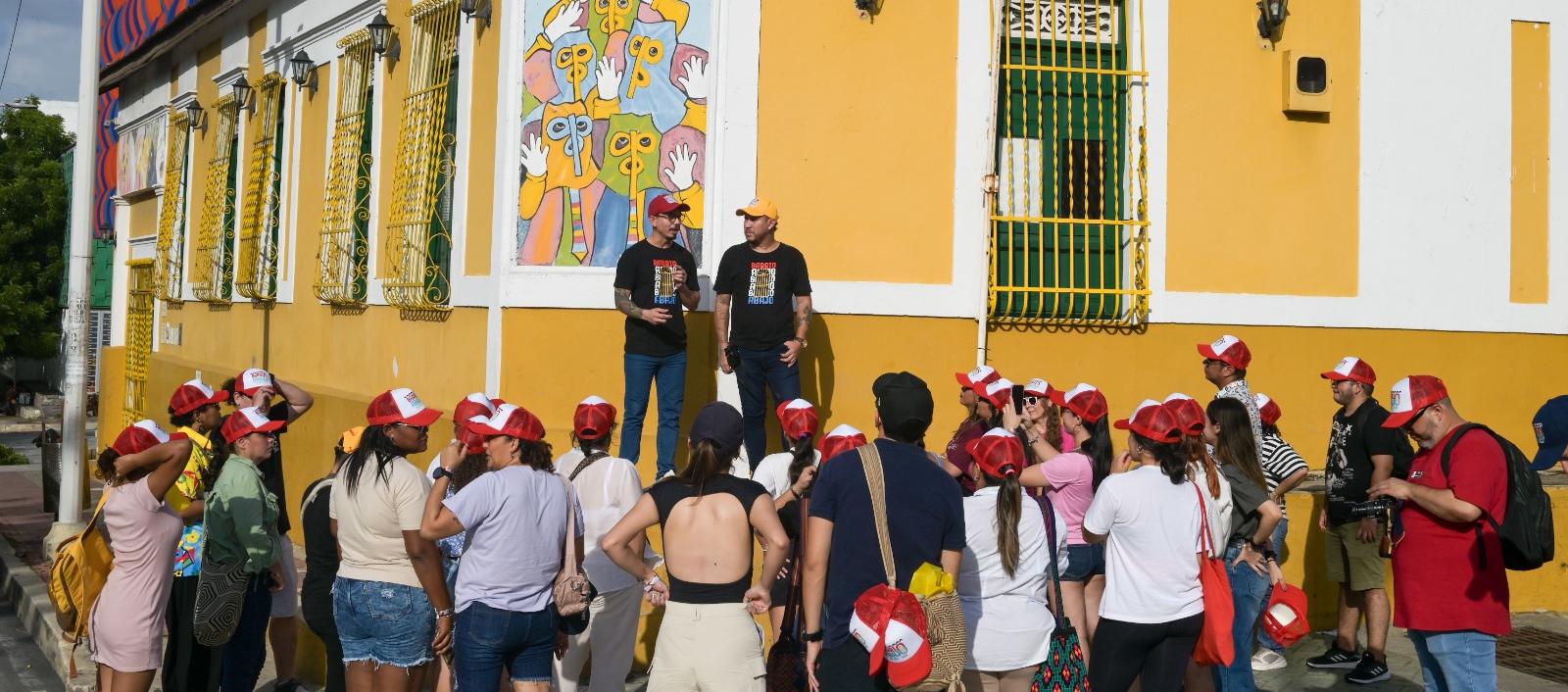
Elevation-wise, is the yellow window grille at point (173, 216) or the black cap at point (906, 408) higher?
the yellow window grille at point (173, 216)

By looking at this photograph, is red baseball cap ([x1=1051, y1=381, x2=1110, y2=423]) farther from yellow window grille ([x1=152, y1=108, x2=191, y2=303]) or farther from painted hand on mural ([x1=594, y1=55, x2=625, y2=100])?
yellow window grille ([x1=152, y1=108, x2=191, y2=303])

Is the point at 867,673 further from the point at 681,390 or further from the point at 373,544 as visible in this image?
the point at 681,390

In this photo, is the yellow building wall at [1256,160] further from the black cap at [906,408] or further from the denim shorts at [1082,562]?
the black cap at [906,408]

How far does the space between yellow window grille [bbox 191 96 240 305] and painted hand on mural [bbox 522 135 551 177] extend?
9.18 metres

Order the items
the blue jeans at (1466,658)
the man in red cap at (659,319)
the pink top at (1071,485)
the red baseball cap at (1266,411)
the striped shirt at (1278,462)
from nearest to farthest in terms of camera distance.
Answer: the blue jeans at (1466,658), the pink top at (1071,485), the striped shirt at (1278,462), the red baseball cap at (1266,411), the man in red cap at (659,319)

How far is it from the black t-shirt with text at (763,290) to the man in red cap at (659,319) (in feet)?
1.07

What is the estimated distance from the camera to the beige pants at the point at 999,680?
587 cm

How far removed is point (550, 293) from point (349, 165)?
4736 mm

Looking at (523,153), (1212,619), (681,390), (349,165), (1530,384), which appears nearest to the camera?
(1212,619)

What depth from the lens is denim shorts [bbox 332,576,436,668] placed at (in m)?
6.26

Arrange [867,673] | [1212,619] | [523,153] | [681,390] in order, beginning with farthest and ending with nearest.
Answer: [523,153], [681,390], [1212,619], [867,673]

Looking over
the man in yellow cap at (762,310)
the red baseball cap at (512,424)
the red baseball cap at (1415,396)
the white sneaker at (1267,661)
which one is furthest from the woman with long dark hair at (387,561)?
the white sneaker at (1267,661)

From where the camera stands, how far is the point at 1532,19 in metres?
11.3

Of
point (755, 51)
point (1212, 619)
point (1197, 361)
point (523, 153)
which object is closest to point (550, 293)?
point (523, 153)
